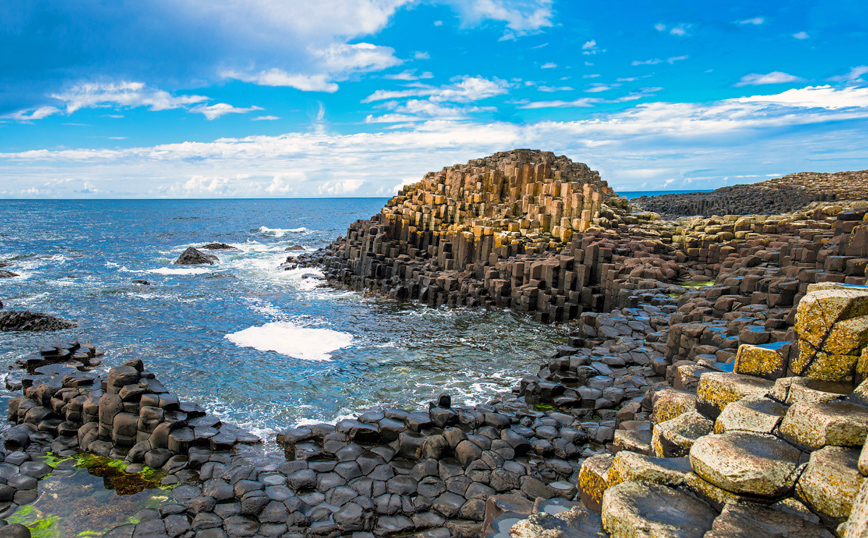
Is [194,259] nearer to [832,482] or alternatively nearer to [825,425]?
[825,425]

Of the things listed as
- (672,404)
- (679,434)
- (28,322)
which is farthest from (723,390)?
(28,322)

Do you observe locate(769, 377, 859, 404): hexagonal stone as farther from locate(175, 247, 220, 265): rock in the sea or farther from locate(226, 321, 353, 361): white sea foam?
locate(175, 247, 220, 265): rock in the sea

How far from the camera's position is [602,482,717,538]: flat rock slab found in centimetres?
352

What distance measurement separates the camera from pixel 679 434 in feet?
15.4

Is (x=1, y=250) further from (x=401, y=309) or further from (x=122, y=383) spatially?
(x=122, y=383)

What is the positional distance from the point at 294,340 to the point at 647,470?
1487 cm

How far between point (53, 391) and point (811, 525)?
42.8 feet

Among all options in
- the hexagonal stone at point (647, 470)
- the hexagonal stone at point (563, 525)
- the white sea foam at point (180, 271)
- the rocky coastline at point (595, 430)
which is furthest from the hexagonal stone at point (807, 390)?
the white sea foam at point (180, 271)

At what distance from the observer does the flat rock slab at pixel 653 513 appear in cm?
352

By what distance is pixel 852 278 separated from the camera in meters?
9.59

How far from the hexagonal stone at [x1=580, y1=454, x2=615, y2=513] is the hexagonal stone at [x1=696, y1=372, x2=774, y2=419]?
47.2 inches

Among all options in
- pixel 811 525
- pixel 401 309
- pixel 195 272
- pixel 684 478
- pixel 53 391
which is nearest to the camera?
pixel 811 525

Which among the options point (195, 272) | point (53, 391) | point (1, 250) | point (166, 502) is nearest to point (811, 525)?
point (166, 502)

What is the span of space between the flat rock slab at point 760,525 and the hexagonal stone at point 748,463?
0.13 metres
